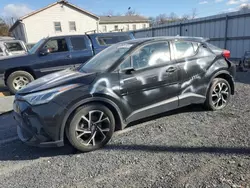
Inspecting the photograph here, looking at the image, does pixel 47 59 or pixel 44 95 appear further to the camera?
pixel 47 59

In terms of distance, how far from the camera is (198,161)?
286cm

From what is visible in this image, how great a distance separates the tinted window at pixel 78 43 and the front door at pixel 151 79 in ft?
14.1

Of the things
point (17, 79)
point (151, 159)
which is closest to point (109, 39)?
point (17, 79)

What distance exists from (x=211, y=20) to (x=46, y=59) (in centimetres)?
925

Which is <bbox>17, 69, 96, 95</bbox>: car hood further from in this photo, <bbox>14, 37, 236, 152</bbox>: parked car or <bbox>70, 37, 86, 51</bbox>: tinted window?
<bbox>70, 37, 86, 51</bbox>: tinted window

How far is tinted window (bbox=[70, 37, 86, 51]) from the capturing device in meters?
7.52

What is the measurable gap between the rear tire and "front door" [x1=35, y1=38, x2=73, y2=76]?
17.0 inches

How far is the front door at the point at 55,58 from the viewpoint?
23.2 feet

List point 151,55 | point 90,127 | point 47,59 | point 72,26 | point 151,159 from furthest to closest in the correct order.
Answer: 1. point 72,26
2. point 47,59
3. point 151,55
4. point 90,127
5. point 151,159

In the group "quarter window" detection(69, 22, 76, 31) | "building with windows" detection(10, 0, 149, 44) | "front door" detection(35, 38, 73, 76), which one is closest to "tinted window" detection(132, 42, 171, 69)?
"front door" detection(35, 38, 73, 76)

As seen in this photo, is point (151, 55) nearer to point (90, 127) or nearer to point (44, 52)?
point (90, 127)

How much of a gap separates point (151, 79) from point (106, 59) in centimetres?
91

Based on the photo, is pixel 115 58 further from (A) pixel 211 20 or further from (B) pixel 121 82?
(A) pixel 211 20

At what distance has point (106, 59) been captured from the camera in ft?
12.8
